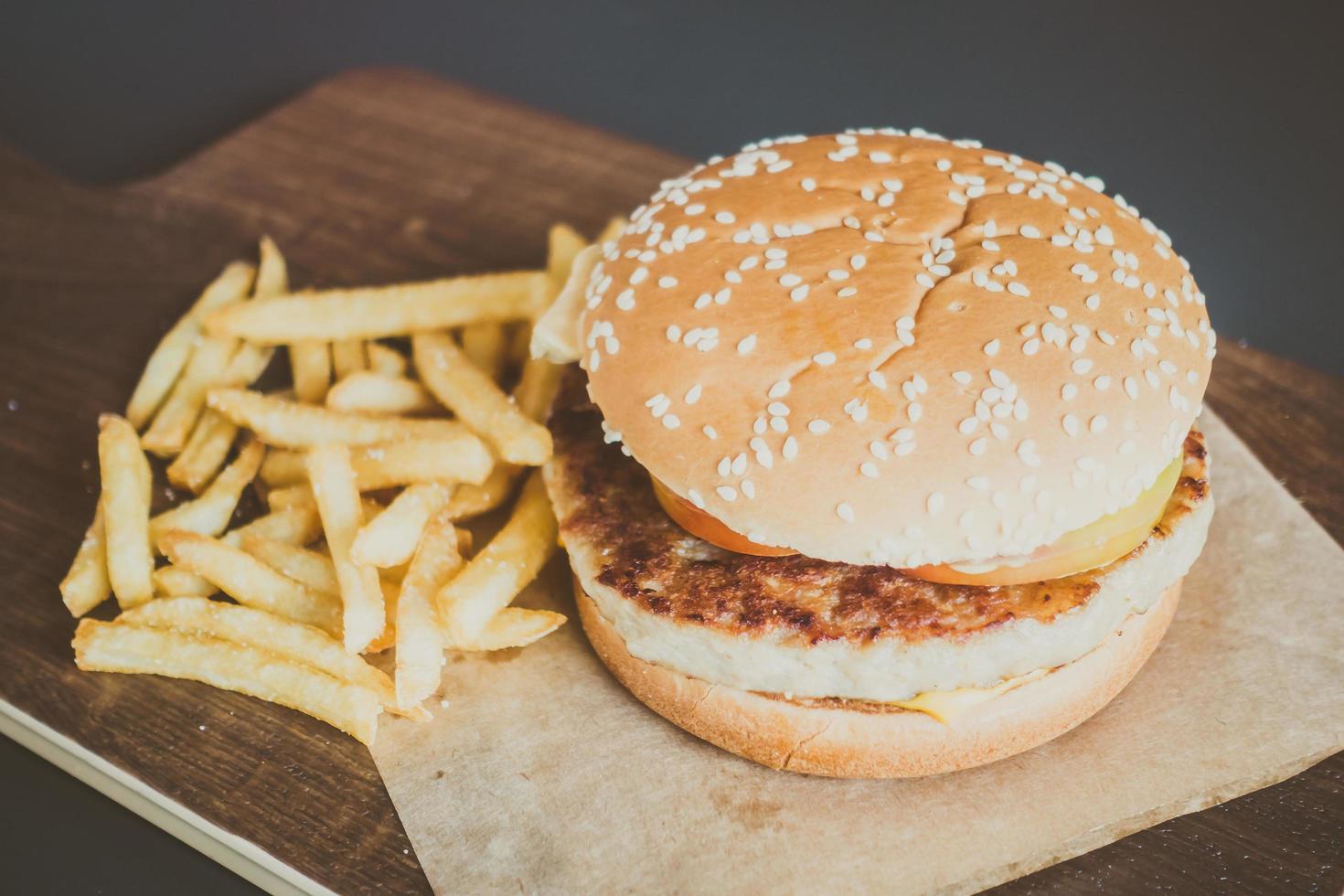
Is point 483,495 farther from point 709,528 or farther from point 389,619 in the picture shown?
point 709,528

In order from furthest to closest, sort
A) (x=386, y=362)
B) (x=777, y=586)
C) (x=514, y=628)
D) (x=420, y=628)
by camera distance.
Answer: (x=386, y=362) → (x=514, y=628) → (x=420, y=628) → (x=777, y=586)

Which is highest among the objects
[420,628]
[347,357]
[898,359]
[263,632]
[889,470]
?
[898,359]

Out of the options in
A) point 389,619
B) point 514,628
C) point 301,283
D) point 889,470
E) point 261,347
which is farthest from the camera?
point 301,283

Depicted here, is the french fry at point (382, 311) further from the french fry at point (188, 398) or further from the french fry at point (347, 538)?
the french fry at point (347, 538)

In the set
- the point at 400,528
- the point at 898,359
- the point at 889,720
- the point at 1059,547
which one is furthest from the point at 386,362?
the point at 1059,547

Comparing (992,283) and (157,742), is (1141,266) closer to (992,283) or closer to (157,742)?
(992,283)

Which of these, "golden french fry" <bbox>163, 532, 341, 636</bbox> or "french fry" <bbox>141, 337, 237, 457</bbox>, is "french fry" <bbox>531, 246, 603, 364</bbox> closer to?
"golden french fry" <bbox>163, 532, 341, 636</bbox>

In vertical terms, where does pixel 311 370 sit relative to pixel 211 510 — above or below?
above
